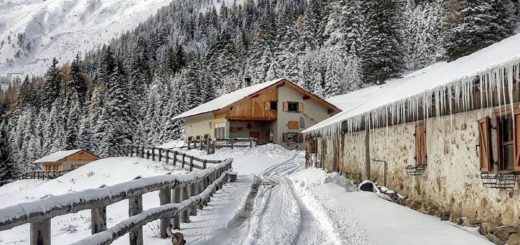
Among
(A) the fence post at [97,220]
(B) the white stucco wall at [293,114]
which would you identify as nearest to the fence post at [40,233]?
(A) the fence post at [97,220]

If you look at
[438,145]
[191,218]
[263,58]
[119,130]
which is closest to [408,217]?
[438,145]

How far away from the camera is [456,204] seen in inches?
444

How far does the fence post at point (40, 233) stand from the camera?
4.68 m

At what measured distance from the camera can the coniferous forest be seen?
57.9 m

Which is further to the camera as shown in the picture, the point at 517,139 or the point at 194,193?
the point at 194,193

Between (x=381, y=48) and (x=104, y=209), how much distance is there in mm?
55029

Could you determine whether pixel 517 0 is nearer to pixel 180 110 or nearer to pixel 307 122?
pixel 307 122

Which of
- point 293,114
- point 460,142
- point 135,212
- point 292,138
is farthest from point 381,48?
point 135,212

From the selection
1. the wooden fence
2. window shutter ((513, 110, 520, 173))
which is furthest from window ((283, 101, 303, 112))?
window shutter ((513, 110, 520, 173))

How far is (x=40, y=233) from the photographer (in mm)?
4715

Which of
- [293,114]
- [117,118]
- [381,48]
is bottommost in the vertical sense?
[293,114]

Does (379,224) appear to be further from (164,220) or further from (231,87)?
(231,87)

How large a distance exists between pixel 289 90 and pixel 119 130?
28.0m

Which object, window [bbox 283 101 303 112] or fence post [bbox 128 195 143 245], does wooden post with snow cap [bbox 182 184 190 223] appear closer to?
fence post [bbox 128 195 143 245]
